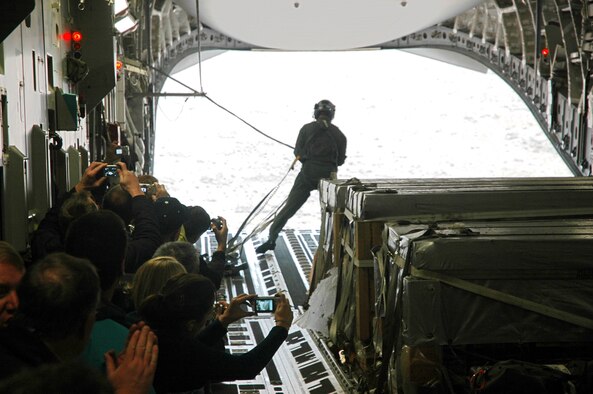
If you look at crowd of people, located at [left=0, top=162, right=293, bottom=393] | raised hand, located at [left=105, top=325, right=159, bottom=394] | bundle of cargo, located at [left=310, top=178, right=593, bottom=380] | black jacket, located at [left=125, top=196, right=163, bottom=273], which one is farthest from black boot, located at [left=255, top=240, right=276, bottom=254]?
raised hand, located at [left=105, top=325, right=159, bottom=394]

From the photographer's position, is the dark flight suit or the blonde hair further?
the dark flight suit

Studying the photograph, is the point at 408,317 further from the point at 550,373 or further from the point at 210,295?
the point at 210,295

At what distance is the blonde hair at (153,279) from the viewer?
3436 millimetres

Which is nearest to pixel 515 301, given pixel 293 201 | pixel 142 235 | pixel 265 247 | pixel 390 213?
pixel 390 213

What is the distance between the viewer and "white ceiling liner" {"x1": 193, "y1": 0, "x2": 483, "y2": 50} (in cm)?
1723

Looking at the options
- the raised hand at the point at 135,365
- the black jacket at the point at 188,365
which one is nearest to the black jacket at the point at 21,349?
the raised hand at the point at 135,365

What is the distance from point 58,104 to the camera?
6.43 metres

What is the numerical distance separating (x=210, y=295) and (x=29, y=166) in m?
2.61

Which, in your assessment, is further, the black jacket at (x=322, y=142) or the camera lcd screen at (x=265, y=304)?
the black jacket at (x=322, y=142)

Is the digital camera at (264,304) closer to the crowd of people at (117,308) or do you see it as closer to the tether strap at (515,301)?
the crowd of people at (117,308)

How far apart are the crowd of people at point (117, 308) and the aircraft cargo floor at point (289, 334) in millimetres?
1076

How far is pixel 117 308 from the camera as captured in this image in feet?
10.0

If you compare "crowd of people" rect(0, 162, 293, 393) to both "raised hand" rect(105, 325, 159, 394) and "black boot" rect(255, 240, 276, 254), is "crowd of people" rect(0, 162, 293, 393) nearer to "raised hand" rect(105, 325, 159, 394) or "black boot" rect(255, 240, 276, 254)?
"raised hand" rect(105, 325, 159, 394)

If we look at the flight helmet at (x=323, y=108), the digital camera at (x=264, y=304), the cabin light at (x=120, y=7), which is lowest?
the digital camera at (x=264, y=304)
